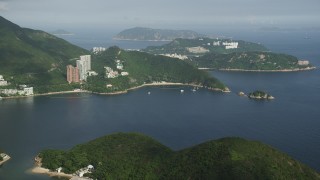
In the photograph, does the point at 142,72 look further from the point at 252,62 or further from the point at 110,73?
the point at 252,62

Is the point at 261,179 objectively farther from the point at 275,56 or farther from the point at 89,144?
the point at 275,56

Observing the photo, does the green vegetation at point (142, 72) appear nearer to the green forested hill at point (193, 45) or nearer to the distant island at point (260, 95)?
the distant island at point (260, 95)

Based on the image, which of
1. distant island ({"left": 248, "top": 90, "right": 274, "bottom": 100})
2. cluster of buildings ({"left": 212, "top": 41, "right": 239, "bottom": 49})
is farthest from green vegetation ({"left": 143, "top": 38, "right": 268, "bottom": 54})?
distant island ({"left": 248, "top": 90, "right": 274, "bottom": 100})

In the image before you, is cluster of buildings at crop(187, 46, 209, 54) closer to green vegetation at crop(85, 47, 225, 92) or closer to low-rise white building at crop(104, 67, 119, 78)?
green vegetation at crop(85, 47, 225, 92)

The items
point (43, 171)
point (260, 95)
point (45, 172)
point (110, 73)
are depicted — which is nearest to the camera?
point (45, 172)

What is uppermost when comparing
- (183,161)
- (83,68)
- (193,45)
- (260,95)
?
(83,68)

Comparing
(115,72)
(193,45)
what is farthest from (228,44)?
(115,72)

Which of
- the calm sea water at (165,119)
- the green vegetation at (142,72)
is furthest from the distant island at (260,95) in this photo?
the green vegetation at (142,72)
